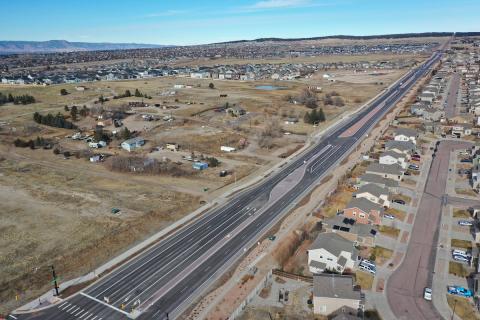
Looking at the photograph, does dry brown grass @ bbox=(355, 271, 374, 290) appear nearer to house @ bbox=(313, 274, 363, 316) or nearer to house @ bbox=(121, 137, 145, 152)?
house @ bbox=(313, 274, 363, 316)

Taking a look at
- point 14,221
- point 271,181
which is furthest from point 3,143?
point 271,181

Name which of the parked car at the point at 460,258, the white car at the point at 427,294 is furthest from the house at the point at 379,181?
the white car at the point at 427,294

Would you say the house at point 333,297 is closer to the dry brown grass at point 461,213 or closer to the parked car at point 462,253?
the parked car at point 462,253

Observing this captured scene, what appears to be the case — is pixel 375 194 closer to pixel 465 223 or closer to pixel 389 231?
pixel 389 231

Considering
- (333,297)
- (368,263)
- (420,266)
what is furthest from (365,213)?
(333,297)

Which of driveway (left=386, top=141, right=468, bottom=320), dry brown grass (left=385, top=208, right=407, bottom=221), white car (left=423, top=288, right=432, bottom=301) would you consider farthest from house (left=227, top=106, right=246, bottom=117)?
white car (left=423, top=288, right=432, bottom=301)

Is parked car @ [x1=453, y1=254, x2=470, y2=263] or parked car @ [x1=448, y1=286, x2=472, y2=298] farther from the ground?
parked car @ [x1=453, y1=254, x2=470, y2=263]
